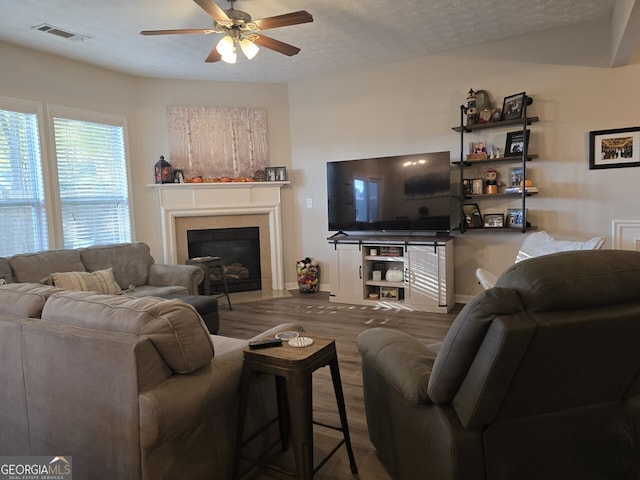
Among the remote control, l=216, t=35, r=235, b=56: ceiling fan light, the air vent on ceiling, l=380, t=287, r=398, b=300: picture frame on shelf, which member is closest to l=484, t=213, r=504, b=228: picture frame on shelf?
l=380, t=287, r=398, b=300: picture frame on shelf

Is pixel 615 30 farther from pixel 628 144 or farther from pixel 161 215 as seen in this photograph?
pixel 161 215

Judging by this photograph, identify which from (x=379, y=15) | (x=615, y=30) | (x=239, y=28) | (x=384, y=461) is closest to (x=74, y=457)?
(x=384, y=461)

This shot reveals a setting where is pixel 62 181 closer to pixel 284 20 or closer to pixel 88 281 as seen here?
pixel 88 281

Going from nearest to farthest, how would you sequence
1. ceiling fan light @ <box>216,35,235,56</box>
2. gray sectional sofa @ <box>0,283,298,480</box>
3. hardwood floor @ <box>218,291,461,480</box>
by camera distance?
gray sectional sofa @ <box>0,283,298,480</box> → hardwood floor @ <box>218,291,461,480</box> → ceiling fan light @ <box>216,35,235,56</box>

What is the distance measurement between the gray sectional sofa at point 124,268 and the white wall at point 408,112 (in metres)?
1.01

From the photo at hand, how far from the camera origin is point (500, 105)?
4.64 metres

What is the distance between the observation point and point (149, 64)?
492cm

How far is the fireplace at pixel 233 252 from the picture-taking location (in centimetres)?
576

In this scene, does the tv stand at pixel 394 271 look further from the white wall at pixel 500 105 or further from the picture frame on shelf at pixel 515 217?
the picture frame on shelf at pixel 515 217

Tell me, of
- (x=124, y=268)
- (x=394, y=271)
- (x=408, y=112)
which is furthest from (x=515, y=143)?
(x=124, y=268)

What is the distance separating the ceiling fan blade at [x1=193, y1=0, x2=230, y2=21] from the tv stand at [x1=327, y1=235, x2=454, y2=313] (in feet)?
9.21

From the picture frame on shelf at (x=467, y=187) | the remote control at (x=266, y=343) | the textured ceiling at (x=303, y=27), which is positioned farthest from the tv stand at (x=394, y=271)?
the remote control at (x=266, y=343)

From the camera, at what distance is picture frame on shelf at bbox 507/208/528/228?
4.54 meters

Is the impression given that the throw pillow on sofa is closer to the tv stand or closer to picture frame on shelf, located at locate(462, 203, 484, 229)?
the tv stand
